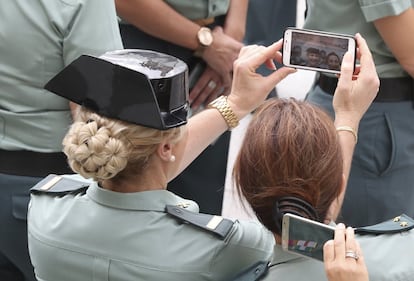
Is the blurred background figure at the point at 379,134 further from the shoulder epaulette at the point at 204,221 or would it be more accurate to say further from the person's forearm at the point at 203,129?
the shoulder epaulette at the point at 204,221

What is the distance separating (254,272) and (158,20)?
3.76 ft

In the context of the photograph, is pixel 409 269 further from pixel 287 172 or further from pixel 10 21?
pixel 10 21

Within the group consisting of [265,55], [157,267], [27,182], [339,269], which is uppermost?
[265,55]

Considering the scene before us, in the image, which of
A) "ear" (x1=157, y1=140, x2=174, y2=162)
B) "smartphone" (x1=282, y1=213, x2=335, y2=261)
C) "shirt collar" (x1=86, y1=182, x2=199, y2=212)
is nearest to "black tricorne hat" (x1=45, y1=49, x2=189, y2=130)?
"ear" (x1=157, y1=140, x2=174, y2=162)

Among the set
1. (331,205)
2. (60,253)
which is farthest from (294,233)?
(60,253)

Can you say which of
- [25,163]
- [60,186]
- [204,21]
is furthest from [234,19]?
[60,186]

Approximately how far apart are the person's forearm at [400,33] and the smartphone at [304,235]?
0.88m

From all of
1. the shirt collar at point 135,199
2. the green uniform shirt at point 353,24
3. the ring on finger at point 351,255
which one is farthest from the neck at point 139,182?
the green uniform shirt at point 353,24

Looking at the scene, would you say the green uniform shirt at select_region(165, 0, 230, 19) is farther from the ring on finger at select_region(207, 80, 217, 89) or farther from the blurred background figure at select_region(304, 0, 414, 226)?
the blurred background figure at select_region(304, 0, 414, 226)

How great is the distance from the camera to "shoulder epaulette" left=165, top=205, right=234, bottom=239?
1558 millimetres

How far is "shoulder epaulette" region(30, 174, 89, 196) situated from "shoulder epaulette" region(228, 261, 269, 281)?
0.38m

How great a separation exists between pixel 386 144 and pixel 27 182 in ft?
3.17

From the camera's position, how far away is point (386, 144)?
2.28 meters

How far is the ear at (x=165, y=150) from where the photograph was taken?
1555 millimetres
